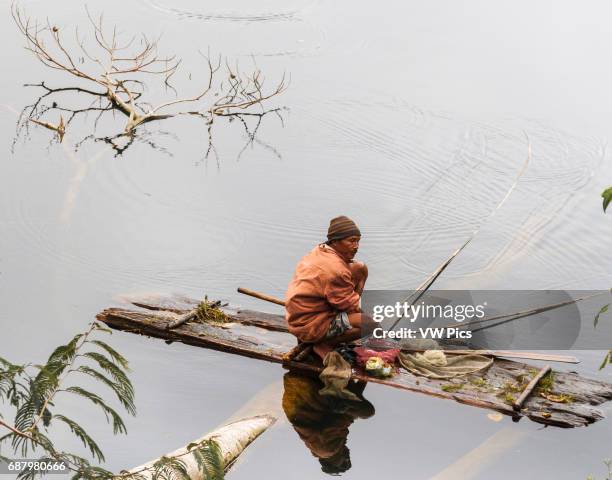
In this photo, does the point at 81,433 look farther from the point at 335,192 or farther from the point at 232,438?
the point at 335,192

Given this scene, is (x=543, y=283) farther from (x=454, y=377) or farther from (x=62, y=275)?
(x=62, y=275)

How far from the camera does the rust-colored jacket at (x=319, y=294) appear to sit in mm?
6152

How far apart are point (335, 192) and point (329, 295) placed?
3157 mm

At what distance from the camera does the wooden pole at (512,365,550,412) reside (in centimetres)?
588

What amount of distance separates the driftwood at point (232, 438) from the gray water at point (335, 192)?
0.08 metres

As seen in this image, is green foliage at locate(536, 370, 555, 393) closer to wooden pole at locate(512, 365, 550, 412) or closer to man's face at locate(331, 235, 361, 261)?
wooden pole at locate(512, 365, 550, 412)

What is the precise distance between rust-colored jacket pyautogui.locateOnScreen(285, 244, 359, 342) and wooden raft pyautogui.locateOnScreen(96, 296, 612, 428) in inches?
12.1

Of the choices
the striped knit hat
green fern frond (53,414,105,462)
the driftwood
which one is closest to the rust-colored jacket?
the striped knit hat

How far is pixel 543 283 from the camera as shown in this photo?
27.1 feet

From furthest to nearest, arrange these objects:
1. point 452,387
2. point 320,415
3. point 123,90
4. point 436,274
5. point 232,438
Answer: point 123,90 < point 436,274 < point 320,415 < point 452,387 < point 232,438

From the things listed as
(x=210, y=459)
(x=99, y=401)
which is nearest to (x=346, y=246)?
(x=210, y=459)

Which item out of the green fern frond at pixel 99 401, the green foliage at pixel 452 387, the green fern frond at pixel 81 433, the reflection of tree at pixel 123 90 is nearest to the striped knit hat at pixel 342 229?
the green foliage at pixel 452 387

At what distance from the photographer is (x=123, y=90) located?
10.5m

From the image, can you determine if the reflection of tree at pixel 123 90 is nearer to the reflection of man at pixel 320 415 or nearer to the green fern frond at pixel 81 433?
the reflection of man at pixel 320 415
